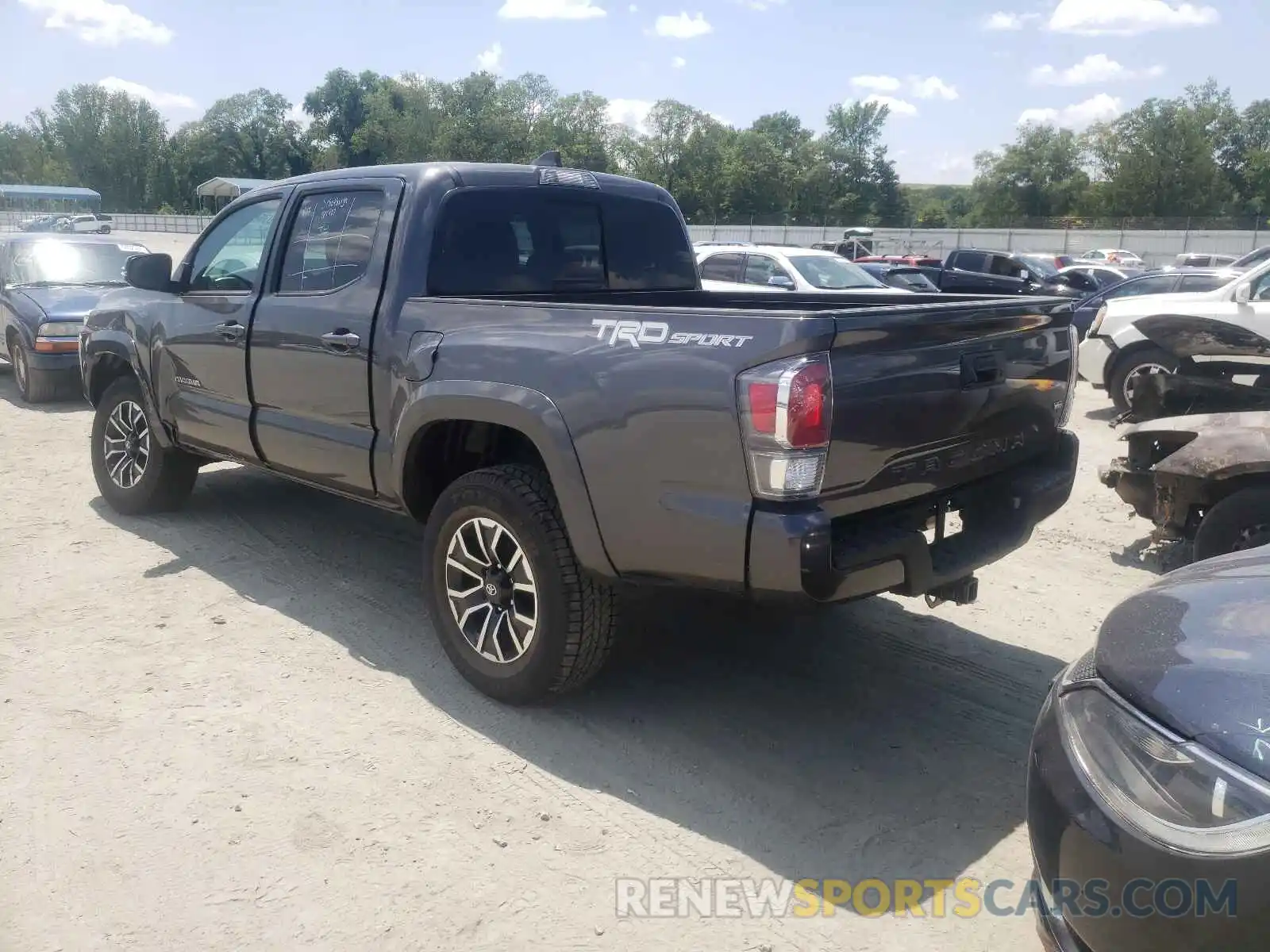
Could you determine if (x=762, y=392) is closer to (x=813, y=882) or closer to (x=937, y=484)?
(x=937, y=484)

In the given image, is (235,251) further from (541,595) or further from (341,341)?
(541,595)

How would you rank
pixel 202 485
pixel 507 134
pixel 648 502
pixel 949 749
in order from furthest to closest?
pixel 507 134, pixel 202 485, pixel 949 749, pixel 648 502

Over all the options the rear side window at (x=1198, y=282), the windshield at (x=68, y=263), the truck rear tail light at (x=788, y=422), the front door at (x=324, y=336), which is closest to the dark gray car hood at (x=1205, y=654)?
the truck rear tail light at (x=788, y=422)

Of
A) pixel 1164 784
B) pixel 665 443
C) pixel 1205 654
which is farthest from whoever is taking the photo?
pixel 665 443

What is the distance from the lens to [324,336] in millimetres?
4574

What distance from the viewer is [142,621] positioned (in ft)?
16.0

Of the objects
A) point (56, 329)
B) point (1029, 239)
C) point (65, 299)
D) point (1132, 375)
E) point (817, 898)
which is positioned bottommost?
point (817, 898)

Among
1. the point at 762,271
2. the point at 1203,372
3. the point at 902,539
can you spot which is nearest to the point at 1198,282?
the point at 762,271

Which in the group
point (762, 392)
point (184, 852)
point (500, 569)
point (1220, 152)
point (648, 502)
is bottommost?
point (184, 852)

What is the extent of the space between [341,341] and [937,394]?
2.50 metres

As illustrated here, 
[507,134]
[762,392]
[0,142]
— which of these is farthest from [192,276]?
[0,142]

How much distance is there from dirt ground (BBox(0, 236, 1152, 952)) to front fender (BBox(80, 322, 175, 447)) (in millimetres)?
786

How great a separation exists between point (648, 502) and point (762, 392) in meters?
0.56

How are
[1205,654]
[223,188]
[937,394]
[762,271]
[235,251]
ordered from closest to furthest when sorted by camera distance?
[1205,654]
[937,394]
[235,251]
[762,271]
[223,188]
